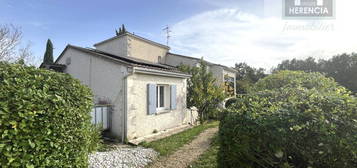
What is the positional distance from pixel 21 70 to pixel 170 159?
4.54m

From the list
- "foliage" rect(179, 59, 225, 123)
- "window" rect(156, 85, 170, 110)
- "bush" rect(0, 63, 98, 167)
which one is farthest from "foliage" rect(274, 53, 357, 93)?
"bush" rect(0, 63, 98, 167)

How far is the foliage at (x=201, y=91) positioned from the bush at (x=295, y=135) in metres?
9.17

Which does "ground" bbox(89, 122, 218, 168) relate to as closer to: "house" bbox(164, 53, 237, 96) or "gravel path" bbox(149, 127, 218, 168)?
"gravel path" bbox(149, 127, 218, 168)

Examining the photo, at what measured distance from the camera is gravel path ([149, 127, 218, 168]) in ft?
15.9

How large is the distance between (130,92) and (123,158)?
301cm

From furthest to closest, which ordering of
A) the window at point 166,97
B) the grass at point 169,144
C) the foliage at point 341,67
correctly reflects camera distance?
1. the foliage at point 341,67
2. the window at point 166,97
3. the grass at point 169,144

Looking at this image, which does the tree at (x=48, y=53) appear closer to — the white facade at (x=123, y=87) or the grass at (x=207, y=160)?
the white facade at (x=123, y=87)

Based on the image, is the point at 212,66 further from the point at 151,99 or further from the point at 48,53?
the point at 48,53

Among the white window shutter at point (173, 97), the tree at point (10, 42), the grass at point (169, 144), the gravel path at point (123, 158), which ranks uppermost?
the tree at point (10, 42)

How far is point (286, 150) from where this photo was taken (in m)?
2.02

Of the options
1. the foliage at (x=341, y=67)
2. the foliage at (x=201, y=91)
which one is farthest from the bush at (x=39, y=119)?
the foliage at (x=341, y=67)

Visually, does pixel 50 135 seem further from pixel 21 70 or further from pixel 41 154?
pixel 21 70

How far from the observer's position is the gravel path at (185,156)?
15.9ft

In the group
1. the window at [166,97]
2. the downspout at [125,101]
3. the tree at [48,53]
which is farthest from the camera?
the tree at [48,53]
